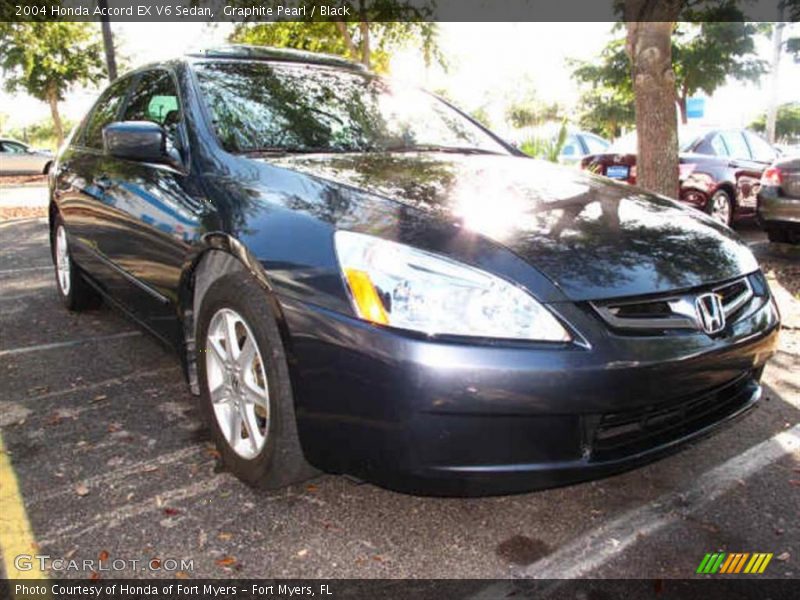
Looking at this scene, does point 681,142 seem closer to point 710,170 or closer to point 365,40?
point 710,170

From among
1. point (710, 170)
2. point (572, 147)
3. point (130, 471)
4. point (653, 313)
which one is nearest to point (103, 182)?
point (130, 471)

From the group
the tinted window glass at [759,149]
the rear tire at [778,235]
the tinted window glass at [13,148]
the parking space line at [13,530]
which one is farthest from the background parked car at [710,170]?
the tinted window glass at [13,148]

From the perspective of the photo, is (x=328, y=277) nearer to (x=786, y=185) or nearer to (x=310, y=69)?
(x=310, y=69)

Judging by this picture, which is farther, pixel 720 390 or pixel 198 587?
pixel 720 390

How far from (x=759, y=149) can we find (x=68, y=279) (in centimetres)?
873

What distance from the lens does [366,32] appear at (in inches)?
555

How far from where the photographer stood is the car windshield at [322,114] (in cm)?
297

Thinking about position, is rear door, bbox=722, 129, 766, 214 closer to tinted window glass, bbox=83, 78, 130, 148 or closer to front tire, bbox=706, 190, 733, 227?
front tire, bbox=706, 190, 733, 227

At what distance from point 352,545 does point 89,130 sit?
342 centimetres

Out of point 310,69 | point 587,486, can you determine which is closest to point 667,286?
point 587,486

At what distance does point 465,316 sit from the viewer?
76.6 inches

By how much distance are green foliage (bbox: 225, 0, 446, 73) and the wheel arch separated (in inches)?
466

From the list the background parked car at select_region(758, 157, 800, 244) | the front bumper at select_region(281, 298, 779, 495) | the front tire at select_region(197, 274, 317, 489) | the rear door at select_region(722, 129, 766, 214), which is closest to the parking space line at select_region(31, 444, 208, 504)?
the front tire at select_region(197, 274, 317, 489)

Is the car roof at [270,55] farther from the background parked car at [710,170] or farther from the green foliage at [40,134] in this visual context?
the green foliage at [40,134]
